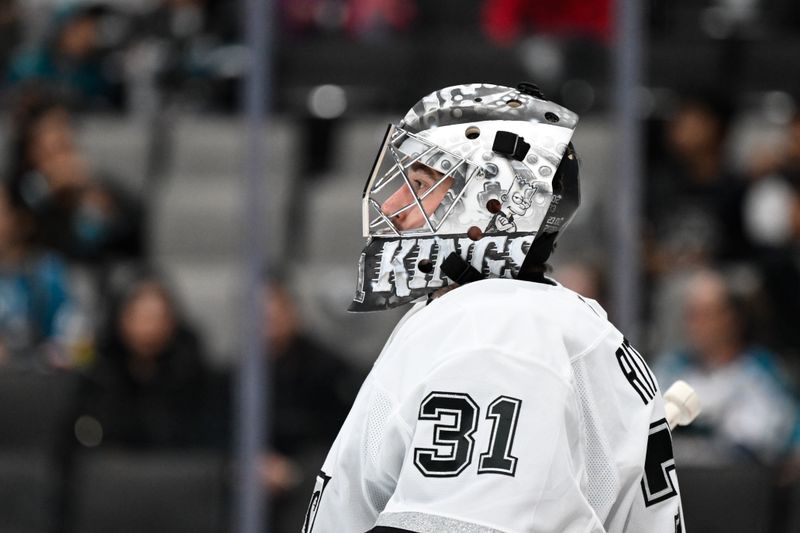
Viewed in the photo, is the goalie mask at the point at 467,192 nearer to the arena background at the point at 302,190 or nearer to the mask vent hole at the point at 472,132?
the mask vent hole at the point at 472,132

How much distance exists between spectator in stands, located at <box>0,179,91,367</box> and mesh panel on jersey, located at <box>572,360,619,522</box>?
3.78m

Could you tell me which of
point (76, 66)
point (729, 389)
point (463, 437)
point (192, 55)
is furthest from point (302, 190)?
point (463, 437)

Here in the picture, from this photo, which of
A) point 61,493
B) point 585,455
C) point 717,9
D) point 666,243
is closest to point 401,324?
point 585,455

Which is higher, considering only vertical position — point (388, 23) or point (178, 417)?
point (388, 23)

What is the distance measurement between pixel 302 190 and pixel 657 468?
200 inches

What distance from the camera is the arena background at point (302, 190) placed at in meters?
4.52

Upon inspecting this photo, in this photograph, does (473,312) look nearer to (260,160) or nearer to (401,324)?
(401,324)

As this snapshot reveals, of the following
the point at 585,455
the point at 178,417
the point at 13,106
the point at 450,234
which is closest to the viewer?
the point at 585,455

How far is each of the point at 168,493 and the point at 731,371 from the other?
1.88 meters

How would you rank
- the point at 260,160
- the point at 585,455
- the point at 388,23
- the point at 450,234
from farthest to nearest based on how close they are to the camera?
the point at 388,23
the point at 260,160
the point at 450,234
the point at 585,455

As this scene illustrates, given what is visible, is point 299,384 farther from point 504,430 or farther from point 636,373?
point 504,430

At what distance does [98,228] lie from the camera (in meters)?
6.17

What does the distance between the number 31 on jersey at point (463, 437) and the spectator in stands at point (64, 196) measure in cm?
461

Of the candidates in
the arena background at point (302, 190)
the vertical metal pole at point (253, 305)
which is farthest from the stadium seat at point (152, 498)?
Result: the vertical metal pole at point (253, 305)
